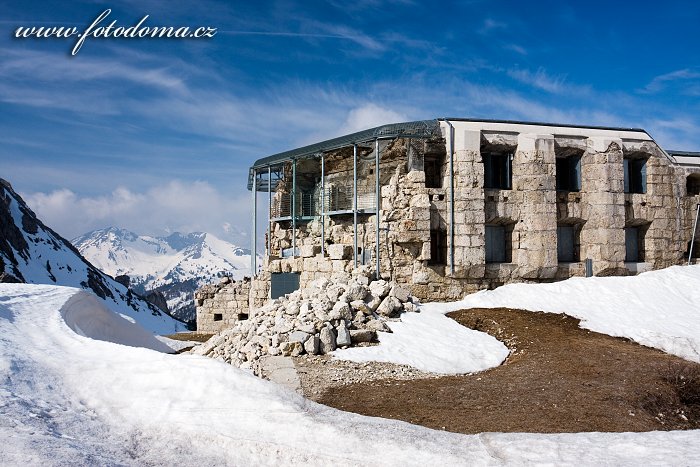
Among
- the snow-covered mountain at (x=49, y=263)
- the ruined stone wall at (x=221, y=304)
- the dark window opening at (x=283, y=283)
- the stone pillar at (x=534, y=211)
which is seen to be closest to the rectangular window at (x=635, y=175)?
the stone pillar at (x=534, y=211)

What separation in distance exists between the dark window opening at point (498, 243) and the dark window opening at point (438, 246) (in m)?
1.85

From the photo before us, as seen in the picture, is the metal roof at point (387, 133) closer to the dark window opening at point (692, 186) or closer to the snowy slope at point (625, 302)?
the dark window opening at point (692, 186)

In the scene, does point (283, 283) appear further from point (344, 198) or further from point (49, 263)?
point (49, 263)

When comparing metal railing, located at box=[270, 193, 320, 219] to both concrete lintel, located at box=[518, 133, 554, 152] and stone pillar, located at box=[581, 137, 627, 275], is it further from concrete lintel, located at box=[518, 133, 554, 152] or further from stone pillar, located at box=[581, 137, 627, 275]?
stone pillar, located at box=[581, 137, 627, 275]

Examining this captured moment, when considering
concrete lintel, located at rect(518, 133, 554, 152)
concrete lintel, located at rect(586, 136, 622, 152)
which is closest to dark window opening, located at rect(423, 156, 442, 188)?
concrete lintel, located at rect(518, 133, 554, 152)

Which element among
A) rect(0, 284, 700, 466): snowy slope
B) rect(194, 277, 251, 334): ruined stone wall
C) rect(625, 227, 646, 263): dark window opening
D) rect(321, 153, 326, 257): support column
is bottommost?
rect(194, 277, 251, 334): ruined stone wall

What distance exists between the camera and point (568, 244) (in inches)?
793

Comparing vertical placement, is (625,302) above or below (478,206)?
below

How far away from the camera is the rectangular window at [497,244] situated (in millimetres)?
18922

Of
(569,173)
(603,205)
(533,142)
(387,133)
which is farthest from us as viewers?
(569,173)

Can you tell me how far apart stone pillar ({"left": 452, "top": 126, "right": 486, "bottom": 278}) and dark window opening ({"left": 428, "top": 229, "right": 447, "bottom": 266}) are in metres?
0.65

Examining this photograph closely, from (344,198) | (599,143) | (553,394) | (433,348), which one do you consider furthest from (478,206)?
(553,394)

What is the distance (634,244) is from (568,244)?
3284 mm

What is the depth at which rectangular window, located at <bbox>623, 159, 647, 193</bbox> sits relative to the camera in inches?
822
